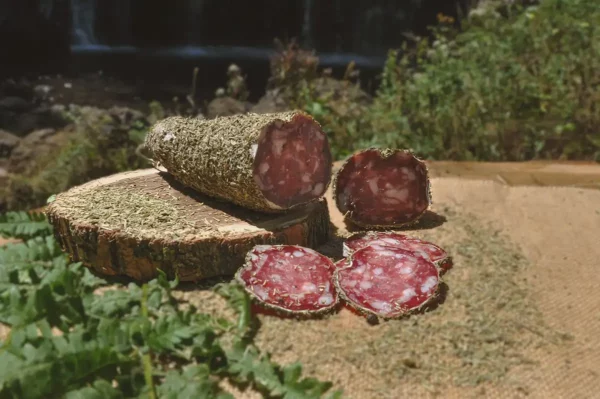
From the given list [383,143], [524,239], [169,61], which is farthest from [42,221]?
[169,61]

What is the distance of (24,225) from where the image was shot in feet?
8.83

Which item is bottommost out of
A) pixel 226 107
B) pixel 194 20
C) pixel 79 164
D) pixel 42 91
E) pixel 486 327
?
pixel 79 164

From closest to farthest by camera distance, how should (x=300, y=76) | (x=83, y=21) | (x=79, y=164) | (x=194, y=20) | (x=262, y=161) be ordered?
1. (x=262, y=161)
2. (x=79, y=164)
3. (x=300, y=76)
4. (x=83, y=21)
5. (x=194, y=20)

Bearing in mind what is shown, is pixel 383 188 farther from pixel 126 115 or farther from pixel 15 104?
pixel 15 104

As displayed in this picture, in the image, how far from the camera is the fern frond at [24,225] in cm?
261

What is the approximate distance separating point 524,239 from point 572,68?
307cm

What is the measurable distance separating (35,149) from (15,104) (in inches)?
63.2

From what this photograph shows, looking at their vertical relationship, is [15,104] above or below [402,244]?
below

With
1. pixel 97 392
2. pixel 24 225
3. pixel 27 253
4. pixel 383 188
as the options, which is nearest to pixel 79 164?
pixel 24 225

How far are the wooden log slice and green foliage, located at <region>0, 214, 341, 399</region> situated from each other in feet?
0.74

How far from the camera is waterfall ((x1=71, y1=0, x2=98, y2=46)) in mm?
10203

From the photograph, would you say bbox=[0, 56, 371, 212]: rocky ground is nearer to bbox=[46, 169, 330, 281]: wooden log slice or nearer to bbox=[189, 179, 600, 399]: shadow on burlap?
bbox=[46, 169, 330, 281]: wooden log slice

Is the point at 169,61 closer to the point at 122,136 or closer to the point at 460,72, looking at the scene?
the point at 122,136

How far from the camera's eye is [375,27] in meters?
10.6
